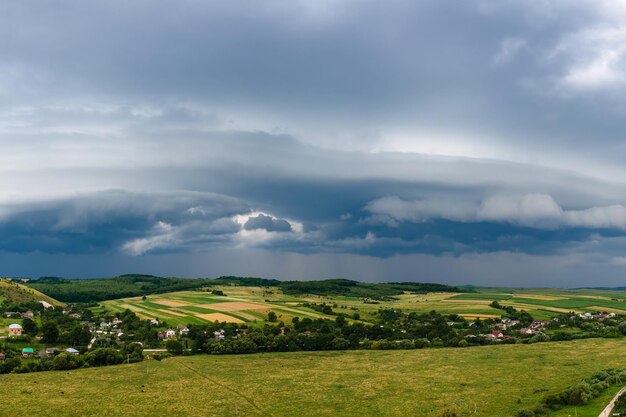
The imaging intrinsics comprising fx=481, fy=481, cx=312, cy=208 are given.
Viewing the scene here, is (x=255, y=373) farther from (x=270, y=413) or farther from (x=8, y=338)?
(x=8, y=338)

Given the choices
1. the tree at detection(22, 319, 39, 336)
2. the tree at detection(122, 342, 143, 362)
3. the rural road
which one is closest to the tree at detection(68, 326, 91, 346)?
the tree at detection(22, 319, 39, 336)

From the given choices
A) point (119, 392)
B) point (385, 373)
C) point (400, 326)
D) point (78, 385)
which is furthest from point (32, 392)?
point (400, 326)

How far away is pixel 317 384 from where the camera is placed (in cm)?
10531

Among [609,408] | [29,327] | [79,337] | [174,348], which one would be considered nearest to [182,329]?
[174,348]

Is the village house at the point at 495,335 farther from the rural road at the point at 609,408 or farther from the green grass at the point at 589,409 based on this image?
the rural road at the point at 609,408

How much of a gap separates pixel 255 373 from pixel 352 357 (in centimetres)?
3511

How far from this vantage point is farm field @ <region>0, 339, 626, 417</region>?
8600 cm

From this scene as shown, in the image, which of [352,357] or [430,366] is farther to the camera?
[352,357]

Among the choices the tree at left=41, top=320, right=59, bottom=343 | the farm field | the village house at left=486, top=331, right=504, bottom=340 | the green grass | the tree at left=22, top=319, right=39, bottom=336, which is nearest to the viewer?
the green grass

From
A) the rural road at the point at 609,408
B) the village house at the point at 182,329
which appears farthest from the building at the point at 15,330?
the rural road at the point at 609,408

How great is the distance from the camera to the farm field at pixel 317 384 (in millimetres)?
86000

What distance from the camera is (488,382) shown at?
10231 cm

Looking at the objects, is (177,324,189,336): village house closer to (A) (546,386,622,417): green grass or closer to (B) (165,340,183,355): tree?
(B) (165,340,183,355): tree

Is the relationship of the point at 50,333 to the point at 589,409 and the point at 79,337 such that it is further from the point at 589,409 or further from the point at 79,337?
the point at 589,409
